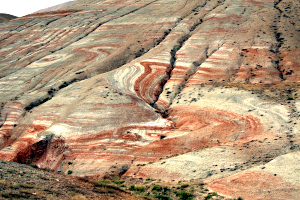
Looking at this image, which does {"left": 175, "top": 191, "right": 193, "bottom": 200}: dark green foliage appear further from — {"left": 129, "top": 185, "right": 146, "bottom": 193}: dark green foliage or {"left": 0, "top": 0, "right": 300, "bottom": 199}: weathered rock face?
{"left": 129, "top": 185, "right": 146, "bottom": 193}: dark green foliage

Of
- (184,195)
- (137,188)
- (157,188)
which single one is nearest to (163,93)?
(137,188)

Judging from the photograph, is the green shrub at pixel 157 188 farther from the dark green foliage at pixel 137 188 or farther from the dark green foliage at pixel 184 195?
the dark green foliage at pixel 184 195

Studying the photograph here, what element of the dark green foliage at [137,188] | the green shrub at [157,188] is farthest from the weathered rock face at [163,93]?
the dark green foliage at [137,188]

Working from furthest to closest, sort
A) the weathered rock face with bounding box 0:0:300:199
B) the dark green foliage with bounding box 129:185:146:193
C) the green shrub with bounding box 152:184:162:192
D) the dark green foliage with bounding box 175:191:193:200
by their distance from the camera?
the weathered rock face with bounding box 0:0:300:199 → the dark green foliage with bounding box 129:185:146:193 → the green shrub with bounding box 152:184:162:192 → the dark green foliage with bounding box 175:191:193:200

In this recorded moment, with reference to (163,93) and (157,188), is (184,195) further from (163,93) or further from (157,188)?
(163,93)

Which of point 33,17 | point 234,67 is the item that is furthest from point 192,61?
point 33,17

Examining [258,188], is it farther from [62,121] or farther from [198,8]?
[198,8]

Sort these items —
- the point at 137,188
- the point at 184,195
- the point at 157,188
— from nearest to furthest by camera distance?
the point at 184,195 < the point at 157,188 < the point at 137,188

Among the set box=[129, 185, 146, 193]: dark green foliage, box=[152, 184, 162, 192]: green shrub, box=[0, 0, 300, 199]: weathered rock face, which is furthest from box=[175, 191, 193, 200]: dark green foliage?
box=[129, 185, 146, 193]: dark green foliage

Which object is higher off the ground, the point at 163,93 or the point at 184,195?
the point at 163,93
